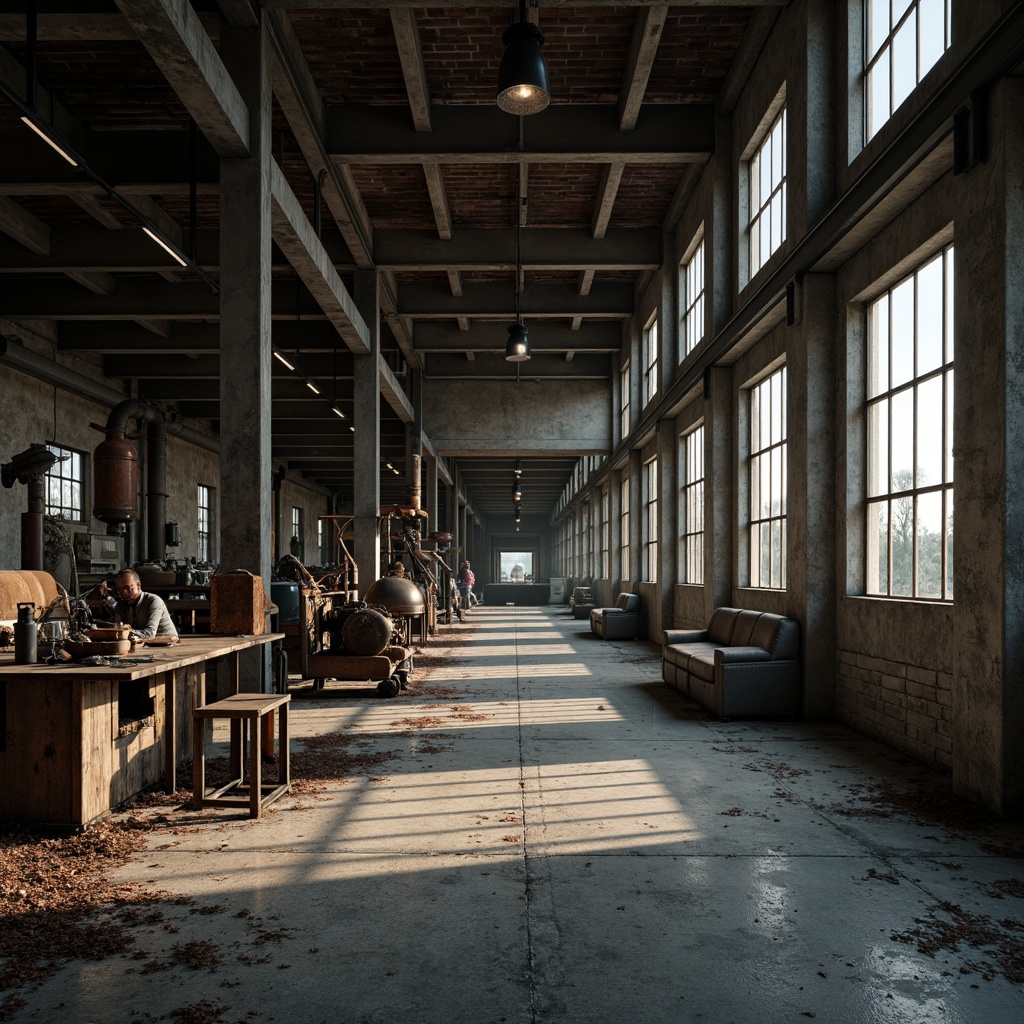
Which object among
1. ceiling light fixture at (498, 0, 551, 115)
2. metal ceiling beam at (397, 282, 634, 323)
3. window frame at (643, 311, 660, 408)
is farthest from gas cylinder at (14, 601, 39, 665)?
window frame at (643, 311, 660, 408)

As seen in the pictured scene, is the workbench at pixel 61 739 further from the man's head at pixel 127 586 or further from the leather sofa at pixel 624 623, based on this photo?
the leather sofa at pixel 624 623

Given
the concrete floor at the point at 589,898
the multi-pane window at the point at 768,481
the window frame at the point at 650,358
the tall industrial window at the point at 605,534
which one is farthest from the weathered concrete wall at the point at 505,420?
the concrete floor at the point at 589,898

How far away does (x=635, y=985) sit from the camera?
2.88m

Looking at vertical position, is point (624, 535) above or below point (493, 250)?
below

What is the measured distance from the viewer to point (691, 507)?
44.4 ft

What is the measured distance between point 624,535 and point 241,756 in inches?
606

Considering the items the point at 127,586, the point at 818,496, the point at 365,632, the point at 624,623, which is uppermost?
the point at 818,496

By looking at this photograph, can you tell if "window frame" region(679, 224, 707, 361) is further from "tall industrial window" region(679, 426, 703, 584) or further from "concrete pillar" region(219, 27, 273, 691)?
"concrete pillar" region(219, 27, 273, 691)

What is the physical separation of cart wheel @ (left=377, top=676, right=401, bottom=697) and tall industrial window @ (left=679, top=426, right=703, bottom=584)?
543 centimetres

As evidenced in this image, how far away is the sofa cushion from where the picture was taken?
9.45m

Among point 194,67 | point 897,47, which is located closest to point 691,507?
point 897,47

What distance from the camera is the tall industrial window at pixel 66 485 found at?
14.2 metres

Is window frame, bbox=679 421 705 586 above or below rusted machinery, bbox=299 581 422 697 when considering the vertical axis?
above

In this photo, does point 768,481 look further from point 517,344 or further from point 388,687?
point 388,687
